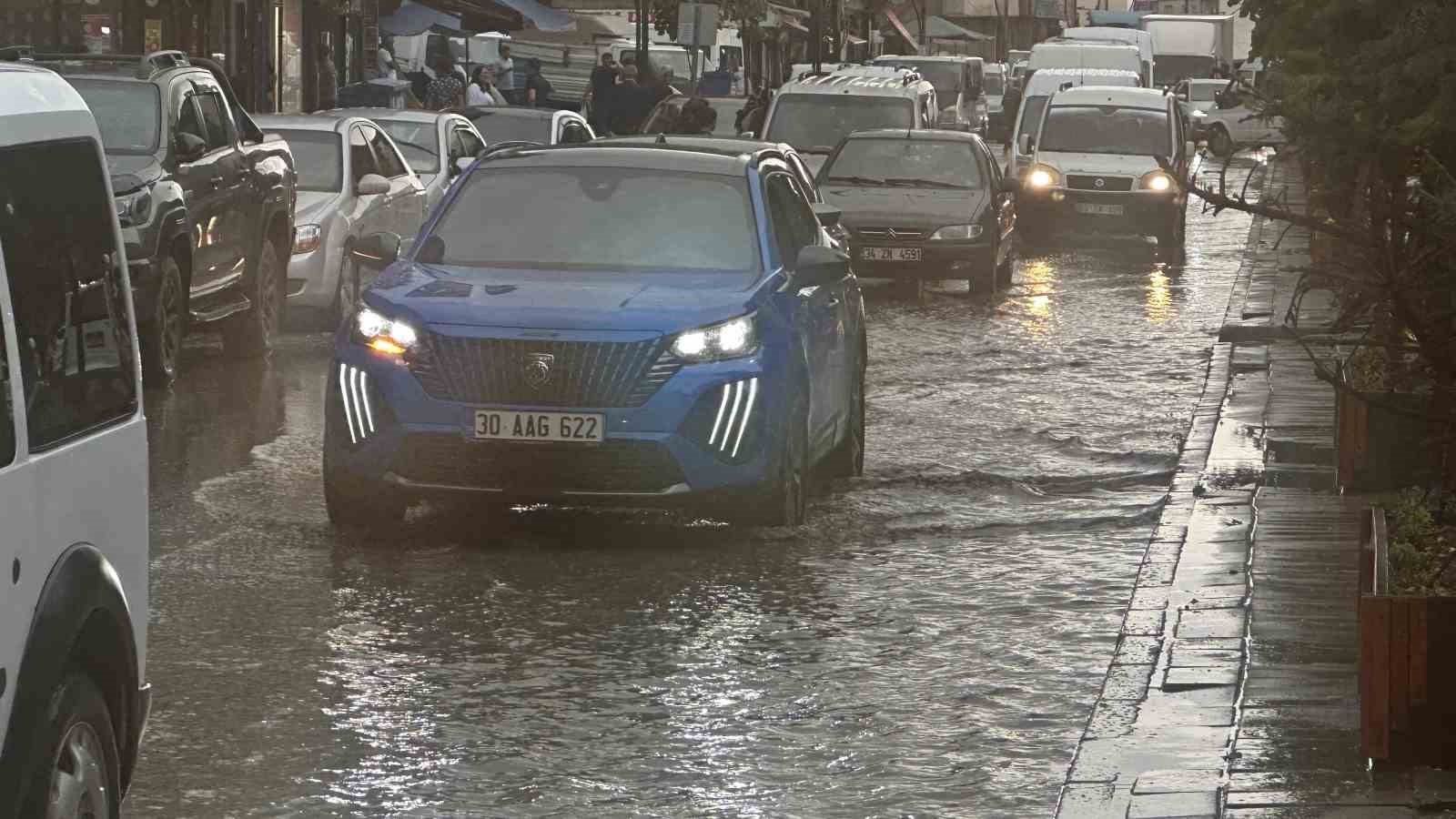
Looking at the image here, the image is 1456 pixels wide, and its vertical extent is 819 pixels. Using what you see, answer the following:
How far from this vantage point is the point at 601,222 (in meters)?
11.6

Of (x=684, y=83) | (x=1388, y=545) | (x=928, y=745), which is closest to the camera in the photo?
(x=928, y=745)

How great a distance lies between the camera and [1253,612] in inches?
355

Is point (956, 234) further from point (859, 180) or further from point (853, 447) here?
point (853, 447)

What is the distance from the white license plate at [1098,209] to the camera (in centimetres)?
3069

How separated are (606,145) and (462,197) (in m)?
0.72

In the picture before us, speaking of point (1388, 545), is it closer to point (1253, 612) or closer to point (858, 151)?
point (1253, 612)

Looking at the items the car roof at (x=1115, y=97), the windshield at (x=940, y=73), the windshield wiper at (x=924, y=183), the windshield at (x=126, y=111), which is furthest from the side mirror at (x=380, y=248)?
the windshield at (x=940, y=73)

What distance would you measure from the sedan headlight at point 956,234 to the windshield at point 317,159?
5.75m

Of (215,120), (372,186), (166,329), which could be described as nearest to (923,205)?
(372,186)

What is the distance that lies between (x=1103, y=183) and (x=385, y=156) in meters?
11.5

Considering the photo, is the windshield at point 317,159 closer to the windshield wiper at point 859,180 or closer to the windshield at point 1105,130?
the windshield wiper at point 859,180

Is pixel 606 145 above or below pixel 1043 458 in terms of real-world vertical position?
above

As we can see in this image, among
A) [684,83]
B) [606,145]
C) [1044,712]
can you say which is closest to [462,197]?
[606,145]

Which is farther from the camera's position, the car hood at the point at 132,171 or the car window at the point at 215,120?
the car window at the point at 215,120
